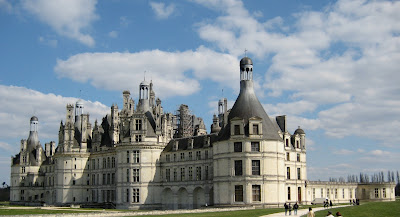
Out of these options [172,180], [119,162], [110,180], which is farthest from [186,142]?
[110,180]

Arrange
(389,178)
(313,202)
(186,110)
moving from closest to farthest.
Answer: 1. (313,202)
2. (186,110)
3. (389,178)

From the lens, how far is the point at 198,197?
70.1m

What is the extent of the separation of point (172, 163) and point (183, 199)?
18.9 ft

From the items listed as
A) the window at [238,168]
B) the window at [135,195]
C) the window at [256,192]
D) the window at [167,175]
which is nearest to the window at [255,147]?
the window at [238,168]

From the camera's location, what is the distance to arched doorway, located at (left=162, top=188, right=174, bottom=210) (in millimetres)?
73812

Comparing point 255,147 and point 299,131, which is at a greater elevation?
point 299,131

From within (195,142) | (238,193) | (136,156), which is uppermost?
(195,142)

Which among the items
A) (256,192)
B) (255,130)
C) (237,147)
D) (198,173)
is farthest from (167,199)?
(255,130)

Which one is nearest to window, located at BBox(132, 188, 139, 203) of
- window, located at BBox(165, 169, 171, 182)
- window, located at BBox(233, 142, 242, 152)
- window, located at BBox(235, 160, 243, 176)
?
window, located at BBox(165, 169, 171, 182)

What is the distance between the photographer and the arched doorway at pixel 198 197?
69.4 meters

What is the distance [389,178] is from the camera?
164000 mm

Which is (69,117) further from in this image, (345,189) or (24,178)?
(345,189)

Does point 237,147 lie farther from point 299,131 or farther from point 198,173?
point 299,131

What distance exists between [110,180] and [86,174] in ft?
27.4
